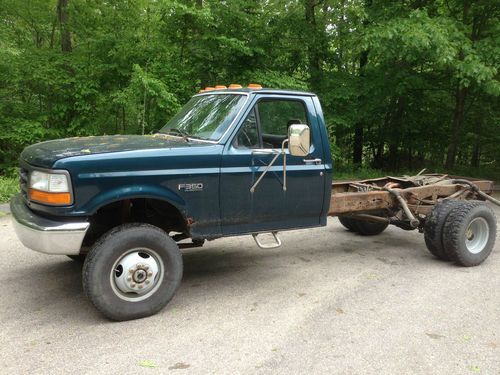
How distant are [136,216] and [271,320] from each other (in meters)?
1.69

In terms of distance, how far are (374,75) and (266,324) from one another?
11.0 meters

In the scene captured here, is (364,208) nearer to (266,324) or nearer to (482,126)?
(266,324)

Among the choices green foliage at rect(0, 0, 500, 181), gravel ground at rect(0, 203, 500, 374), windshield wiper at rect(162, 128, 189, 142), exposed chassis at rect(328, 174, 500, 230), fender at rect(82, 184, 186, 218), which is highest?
green foliage at rect(0, 0, 500, 181)

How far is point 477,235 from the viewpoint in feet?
20.0

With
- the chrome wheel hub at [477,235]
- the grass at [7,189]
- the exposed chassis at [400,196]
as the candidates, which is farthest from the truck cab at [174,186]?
the grass at [7,189]

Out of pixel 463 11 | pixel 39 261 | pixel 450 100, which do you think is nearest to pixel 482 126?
pixel 450 100

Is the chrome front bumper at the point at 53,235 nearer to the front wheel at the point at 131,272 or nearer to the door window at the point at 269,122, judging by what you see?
the front wheel at the point at 131,272

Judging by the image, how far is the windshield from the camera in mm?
4719

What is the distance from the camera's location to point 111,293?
3.99 m

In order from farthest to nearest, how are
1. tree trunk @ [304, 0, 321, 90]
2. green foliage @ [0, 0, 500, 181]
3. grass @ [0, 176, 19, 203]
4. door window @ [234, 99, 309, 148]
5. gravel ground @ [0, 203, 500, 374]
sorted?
tree trunk @ [304, 0, 321, 90]
green foliage @ [0, 0, 500, 181]
grass @ [0, 176, 19, 203]
door window @ [234, 99, 309, 148]
gravel ground @ [0, 203, 500, 374]

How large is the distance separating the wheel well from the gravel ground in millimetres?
677

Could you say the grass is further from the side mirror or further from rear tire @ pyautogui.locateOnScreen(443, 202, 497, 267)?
rear tire @ pyautogui.locateOnScreen(443, 202, 497, 267)

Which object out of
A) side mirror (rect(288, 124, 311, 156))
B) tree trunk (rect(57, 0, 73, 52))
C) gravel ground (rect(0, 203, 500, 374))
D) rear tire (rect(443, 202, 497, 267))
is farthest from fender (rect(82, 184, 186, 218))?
tree trunk (rect(57, 0, 73, 52))

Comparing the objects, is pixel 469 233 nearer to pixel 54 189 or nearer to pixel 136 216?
pixel 136 216
